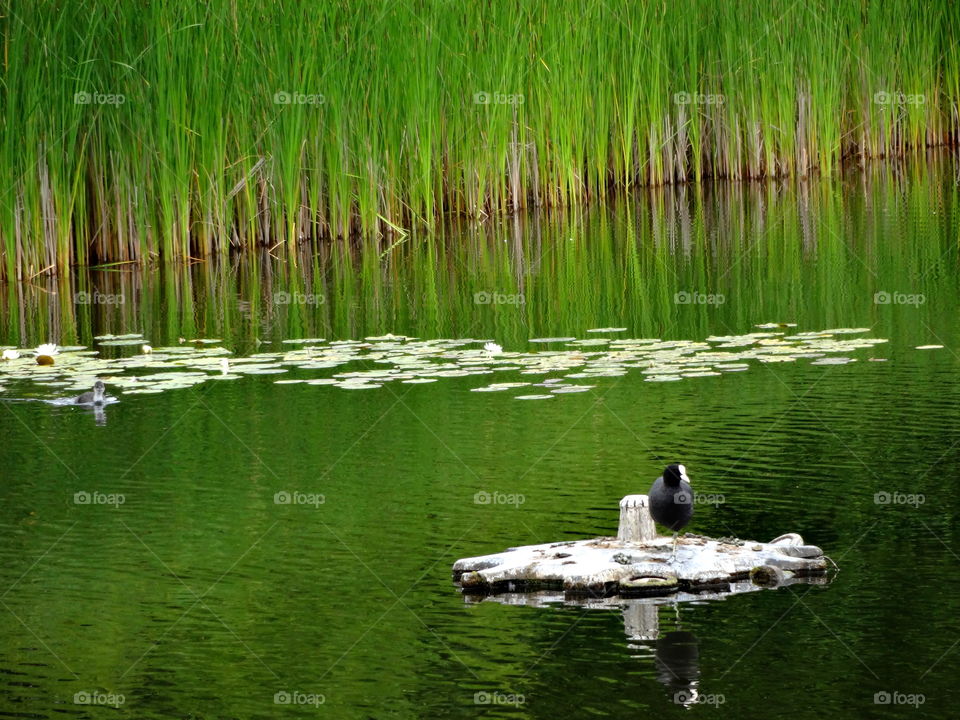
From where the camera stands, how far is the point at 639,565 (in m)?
4.70

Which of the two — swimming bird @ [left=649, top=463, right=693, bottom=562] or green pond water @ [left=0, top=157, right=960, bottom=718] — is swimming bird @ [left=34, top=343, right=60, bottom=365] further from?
swimming bird @ [left=649, top=463, right=693, bottom=562]

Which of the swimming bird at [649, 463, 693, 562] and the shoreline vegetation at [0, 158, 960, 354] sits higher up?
the shoreline vegetation at [0, 158, 960, 354]

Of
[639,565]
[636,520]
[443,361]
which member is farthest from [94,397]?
[639,565]

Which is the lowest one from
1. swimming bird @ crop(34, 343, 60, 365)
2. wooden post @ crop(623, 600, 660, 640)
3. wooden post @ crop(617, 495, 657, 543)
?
wooden post @ crop(623, 600, 660, 640)

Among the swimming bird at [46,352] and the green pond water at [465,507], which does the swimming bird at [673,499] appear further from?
the swimming bird at [46,352]

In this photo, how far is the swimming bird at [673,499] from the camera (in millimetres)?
4645

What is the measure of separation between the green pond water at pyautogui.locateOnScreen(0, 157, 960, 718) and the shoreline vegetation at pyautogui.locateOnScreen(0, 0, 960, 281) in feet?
5.90

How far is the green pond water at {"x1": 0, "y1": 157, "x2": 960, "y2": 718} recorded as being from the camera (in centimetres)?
407

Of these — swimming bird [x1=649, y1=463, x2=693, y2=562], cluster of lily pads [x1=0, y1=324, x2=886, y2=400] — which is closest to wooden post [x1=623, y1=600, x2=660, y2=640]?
swimming bird [x1=649, y1=463, x2=693, y2=562]

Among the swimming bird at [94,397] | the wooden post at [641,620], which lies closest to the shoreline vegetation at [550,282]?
the swimming bird at [94,397]

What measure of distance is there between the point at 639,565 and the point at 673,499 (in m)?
0.22

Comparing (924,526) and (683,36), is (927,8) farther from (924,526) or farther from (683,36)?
(924,526)

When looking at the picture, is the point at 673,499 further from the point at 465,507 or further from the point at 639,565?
the point at 465,507

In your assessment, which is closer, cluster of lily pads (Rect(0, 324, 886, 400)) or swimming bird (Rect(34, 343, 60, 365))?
cluster of lily pads (Rect(0, 324, 886, 400))
